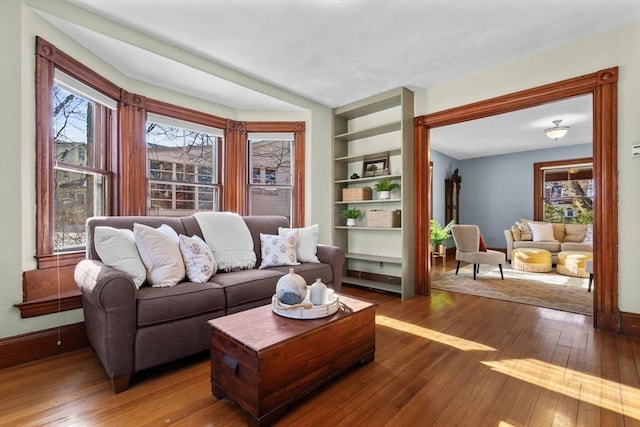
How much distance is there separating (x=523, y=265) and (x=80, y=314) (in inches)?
239

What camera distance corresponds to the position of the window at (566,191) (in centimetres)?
620

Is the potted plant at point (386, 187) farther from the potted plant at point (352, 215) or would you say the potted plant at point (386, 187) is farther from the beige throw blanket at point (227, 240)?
the beige throw blanket at point (227, 240)

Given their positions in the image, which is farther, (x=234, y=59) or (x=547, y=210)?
(x=547, y=210)

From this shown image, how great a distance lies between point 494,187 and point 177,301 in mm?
7469

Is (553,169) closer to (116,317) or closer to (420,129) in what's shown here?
(420,129)

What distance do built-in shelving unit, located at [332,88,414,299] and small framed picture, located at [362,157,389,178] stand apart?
1.0 inches

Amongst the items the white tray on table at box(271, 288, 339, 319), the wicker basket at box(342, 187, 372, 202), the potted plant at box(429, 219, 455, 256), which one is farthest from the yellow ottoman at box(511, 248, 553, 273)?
the white tray on table at box(271, 288, 339, 319)

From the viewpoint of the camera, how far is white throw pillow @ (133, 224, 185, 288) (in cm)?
199

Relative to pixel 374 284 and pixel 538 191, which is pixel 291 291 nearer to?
pixel 374 284

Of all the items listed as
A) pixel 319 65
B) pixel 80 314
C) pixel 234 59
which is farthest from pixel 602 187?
pixel 80 314

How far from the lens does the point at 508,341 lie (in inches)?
90.0

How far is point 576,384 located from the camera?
5.58ft

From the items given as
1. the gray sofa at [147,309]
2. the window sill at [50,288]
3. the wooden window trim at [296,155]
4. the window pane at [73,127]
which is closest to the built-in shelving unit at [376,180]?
the wooden window trim at [296,155]

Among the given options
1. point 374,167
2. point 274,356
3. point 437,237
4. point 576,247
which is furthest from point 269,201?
point 576,247
